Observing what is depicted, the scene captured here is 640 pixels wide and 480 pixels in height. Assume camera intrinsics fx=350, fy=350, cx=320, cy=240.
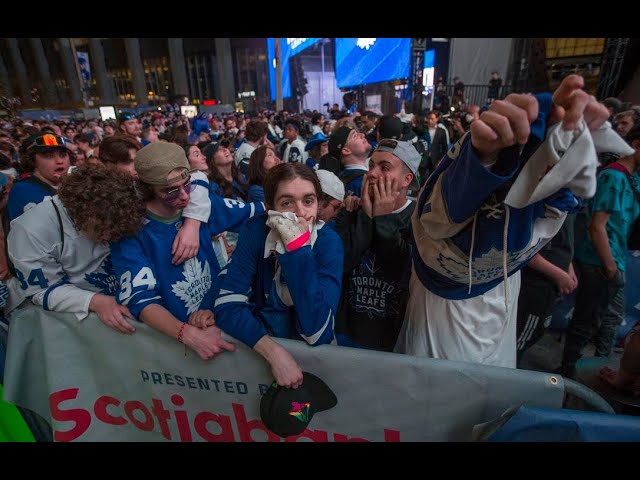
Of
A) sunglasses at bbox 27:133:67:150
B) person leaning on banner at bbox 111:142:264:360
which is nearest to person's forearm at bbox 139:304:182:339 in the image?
person leaning on banner at bbox 111:142:264:360

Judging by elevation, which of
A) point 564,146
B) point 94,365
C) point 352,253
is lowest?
point 94,365

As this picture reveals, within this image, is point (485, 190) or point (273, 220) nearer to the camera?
point (485, 190)

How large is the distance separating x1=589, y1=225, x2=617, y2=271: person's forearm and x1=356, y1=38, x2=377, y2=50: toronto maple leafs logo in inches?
415

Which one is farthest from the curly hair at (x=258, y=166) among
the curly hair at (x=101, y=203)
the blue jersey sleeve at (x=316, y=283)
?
the blue jersey sleeve at (x=316, y=283)

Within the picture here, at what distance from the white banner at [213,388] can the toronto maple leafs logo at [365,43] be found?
11.9 m

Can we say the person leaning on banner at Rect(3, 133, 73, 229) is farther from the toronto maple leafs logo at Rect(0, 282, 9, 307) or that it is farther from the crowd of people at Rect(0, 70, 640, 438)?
the toronto maple leafs logo at Rect(0, 282, 9, 307)

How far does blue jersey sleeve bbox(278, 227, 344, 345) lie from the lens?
1396 mm

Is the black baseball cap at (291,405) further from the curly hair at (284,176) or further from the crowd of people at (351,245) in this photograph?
the curly hair at (284,176)

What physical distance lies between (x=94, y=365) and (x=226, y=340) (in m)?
0.82

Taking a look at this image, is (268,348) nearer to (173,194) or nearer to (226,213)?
(173,194)

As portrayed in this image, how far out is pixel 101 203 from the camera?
171cm
